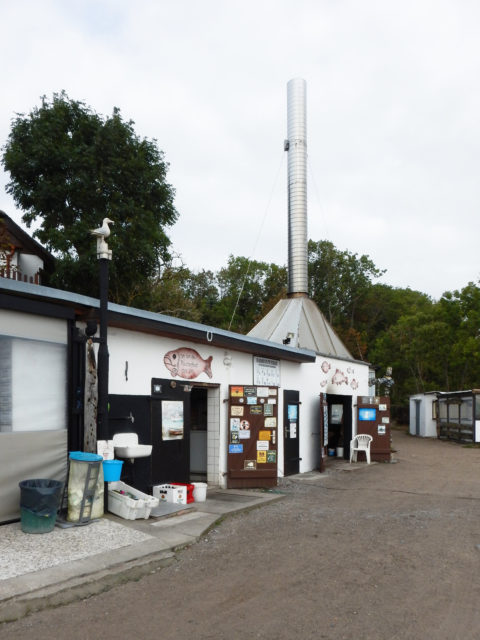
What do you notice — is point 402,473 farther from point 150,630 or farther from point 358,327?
point 358,327

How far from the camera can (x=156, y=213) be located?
84.6 ft

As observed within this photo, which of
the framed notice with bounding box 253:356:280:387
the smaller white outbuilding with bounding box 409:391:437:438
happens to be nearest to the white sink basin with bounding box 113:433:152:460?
the framed notice with bounding box 253:356:280:387

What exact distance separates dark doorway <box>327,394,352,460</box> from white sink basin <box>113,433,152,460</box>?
421 inches

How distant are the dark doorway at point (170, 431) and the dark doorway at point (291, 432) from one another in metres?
3.92

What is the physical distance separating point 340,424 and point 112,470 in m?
12.8

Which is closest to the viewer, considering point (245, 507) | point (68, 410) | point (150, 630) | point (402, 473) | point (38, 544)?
point (150, 630)

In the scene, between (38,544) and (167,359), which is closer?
(38,544)

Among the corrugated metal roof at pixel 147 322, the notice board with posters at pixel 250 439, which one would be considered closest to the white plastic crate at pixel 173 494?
the notice board with posters at pixel 250 439

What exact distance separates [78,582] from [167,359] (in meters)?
5.22

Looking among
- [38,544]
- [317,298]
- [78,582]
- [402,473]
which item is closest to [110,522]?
[38,544]

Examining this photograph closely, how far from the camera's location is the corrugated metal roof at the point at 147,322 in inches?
299

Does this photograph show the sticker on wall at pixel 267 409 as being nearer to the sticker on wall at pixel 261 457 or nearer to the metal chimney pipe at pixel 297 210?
the sticker on wall at pixel 261 457

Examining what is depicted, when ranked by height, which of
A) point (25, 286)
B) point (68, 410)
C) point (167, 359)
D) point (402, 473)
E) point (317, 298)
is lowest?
point (402, 473)

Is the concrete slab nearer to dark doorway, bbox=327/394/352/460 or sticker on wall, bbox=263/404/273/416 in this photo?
sticker on wall, bbox=263/404/273/416
